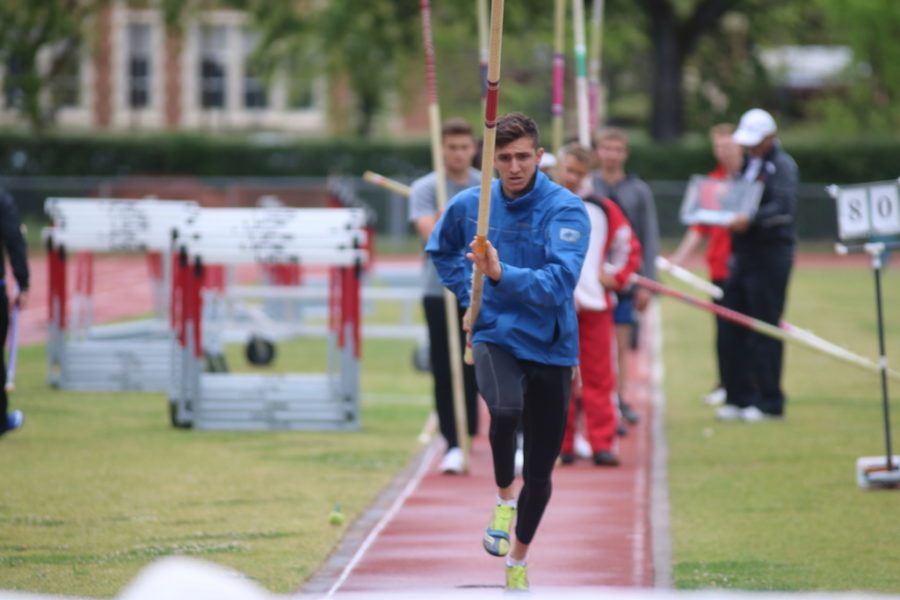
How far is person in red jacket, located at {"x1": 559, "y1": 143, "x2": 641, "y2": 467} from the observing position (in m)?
10.0

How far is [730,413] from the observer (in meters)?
12.3

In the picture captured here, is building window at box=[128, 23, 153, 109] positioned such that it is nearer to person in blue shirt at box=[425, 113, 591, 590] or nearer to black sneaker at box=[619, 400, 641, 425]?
black sneaker at box=[619, 400, 641, 425]

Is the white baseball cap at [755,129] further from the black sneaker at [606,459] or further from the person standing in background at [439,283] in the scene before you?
the black sneaker at [606,459]

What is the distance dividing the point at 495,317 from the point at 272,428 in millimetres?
5364

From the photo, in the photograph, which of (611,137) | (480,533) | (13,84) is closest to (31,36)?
(13,84)

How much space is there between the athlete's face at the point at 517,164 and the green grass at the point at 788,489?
1881mm

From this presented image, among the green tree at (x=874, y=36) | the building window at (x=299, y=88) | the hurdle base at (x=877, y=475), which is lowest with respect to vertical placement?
the hurdle base at (x=877, y=475)

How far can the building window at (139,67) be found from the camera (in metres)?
51.7

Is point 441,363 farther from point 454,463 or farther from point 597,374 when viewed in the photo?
point 597,374

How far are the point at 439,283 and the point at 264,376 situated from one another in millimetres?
2427

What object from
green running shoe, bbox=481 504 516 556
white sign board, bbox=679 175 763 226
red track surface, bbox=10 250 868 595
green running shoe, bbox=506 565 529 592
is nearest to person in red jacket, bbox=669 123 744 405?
white sign board, bbox=679 175 763 226

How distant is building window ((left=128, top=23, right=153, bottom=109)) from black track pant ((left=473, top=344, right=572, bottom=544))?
154 feet

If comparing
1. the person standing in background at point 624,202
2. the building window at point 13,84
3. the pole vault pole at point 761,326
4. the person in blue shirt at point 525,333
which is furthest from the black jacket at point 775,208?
the building window at point 13,84

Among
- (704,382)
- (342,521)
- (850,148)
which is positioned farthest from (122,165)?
(342,521)
